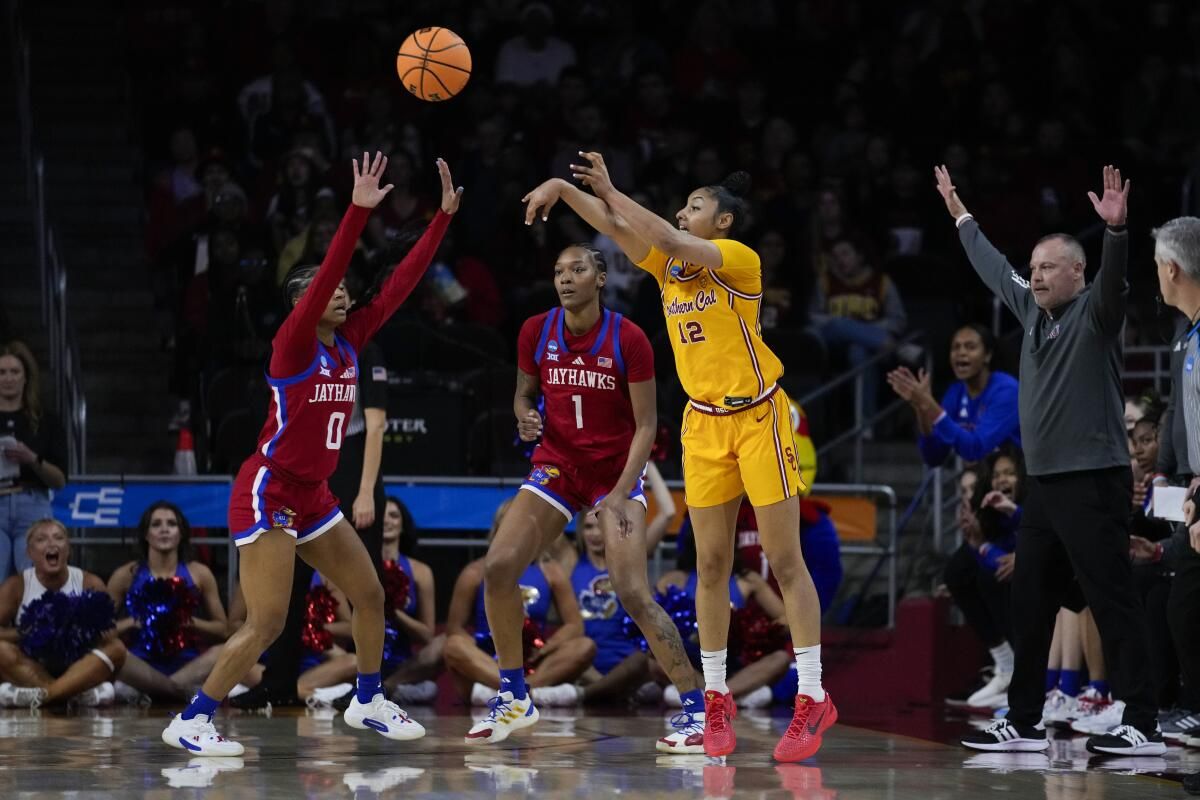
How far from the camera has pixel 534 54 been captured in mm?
17234

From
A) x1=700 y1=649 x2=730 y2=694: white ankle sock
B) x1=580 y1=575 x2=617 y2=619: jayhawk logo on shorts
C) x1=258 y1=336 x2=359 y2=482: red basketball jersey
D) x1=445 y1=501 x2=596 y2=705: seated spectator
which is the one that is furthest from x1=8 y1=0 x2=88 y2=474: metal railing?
x1=700 y1=649 x2=730 y2=694: white ankle sock

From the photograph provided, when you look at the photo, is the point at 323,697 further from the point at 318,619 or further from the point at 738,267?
the point at 738,267

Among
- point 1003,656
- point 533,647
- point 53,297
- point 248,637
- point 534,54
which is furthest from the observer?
point 534,54

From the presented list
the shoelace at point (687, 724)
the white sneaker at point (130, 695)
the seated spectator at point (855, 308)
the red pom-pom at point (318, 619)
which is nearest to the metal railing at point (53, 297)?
the white sneaker at point (130, 695)

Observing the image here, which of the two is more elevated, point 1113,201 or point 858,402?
point 1113,201

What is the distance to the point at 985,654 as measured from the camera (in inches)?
464

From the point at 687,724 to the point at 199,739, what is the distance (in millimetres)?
2165

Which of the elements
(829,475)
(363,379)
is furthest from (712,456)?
(829,475)

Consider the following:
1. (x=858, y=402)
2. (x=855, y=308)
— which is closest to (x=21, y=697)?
(x=858, y=402)

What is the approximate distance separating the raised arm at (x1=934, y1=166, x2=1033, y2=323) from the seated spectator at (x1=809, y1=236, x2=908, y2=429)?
5797 millimetres

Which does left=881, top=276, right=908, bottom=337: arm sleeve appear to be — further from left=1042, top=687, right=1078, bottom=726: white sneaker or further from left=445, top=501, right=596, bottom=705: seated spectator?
left=1042, top=687, right=1078, bottom=726: white sneaker

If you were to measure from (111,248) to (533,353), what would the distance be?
8.83 m

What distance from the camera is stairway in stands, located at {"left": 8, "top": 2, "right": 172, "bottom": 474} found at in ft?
49.6

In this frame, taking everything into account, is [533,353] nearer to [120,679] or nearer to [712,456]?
[712,456]
